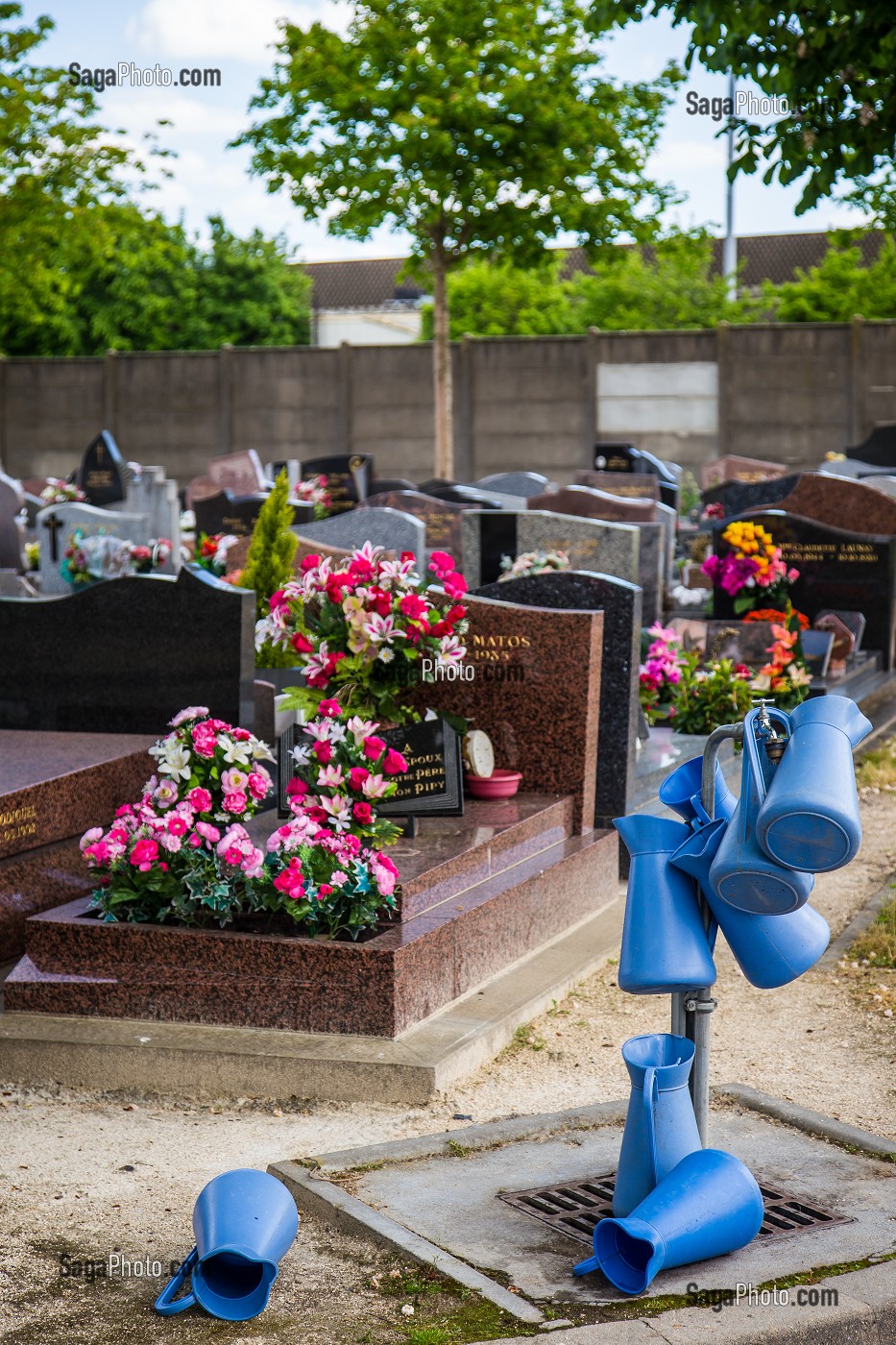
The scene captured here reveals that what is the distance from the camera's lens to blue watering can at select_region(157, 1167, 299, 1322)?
2951 millimetres

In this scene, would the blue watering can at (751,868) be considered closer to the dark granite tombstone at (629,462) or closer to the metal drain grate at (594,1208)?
the metal drain grate at (594,1208)

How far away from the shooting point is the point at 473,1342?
9.09 ft

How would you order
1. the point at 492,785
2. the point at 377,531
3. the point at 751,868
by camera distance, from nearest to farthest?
1. the point at 751,868
2. the point at 492,785
3. the point at 377,531

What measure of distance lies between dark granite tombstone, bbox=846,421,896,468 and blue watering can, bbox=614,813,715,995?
19773 millimetres

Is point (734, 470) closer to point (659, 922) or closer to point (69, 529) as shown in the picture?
point (69, 529)

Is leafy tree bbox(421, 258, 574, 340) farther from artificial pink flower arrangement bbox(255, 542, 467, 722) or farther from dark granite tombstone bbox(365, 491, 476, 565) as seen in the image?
artificial pink flower arrangement bbox(255, 542, 467, 722)

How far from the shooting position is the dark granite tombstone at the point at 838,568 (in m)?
10.9

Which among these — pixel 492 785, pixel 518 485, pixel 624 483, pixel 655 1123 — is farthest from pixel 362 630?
pixel 518 485

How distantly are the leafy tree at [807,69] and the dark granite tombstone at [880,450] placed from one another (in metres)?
14.0

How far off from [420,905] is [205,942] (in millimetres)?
755

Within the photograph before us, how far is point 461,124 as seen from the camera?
64.3 ft

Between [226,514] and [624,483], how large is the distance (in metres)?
5.40

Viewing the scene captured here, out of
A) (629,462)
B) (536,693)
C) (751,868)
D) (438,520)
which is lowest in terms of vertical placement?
(536,693)

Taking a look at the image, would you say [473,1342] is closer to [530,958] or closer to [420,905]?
[420,905]
